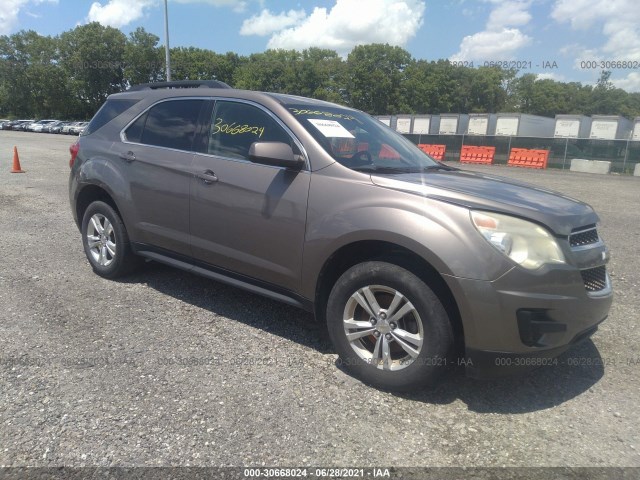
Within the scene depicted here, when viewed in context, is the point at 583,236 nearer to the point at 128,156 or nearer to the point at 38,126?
the point at 128,156

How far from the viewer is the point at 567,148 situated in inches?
952

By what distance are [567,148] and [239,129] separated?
24.4 metres

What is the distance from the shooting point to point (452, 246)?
2.70 m

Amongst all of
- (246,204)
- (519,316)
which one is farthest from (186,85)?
(519,316)

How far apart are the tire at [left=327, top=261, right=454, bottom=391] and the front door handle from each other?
4.41 ft

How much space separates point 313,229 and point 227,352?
1126mm

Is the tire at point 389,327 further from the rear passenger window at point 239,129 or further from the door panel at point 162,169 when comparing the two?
the door panel at point 162,169

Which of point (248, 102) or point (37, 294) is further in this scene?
point (37, 294)

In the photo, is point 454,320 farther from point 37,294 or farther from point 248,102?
point 37,294

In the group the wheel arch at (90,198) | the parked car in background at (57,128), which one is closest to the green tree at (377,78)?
the parked car in background at (57,128)

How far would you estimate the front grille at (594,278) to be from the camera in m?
2.82

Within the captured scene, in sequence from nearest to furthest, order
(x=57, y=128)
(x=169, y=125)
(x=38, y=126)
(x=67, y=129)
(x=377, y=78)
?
(x=169, y=125) < (x=67, y=129) < (x=57, y=128) < (x=38, y=126) < (x=377, y=78)

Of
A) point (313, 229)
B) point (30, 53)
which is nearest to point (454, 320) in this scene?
point (313, 229)

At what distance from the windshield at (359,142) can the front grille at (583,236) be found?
1201 millimetres
